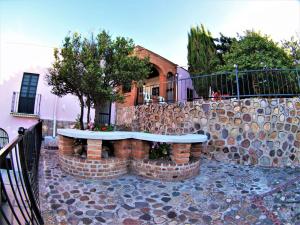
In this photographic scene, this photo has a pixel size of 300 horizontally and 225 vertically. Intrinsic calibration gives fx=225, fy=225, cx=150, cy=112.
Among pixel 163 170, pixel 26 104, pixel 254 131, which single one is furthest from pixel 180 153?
pixel 26 104

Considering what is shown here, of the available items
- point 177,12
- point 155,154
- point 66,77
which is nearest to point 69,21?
point 66,77

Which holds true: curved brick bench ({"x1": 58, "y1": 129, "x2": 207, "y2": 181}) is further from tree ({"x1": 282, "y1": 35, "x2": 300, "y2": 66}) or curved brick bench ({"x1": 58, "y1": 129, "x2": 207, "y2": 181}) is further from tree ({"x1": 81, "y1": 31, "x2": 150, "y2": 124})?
tree ({"x1": 282, "y1": 35, "x2": 300, "y2": 66})

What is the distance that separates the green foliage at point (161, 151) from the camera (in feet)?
15.0

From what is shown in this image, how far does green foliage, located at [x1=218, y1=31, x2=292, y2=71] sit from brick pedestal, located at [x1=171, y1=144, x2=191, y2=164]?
15.3 ft

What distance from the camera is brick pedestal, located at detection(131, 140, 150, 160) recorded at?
14.5ft

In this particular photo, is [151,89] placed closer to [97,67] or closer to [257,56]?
[257,56]

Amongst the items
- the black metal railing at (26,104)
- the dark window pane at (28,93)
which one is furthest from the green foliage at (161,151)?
the dark window pane at (28,93)

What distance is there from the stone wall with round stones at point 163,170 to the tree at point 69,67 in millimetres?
2255

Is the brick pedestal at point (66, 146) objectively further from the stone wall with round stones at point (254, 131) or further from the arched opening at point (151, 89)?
the arched opening at point (151, 89)

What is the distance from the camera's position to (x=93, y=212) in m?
3.08

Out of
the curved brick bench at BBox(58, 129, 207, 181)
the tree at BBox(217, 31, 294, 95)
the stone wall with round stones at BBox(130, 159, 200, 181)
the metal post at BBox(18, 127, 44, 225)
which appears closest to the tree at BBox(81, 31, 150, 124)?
the curved brick bench at BBox(58, 129, 207, 181)

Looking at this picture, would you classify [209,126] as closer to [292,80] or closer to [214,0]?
[292,80]

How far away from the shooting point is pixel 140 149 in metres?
4.41

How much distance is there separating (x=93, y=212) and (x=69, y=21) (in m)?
5.57
